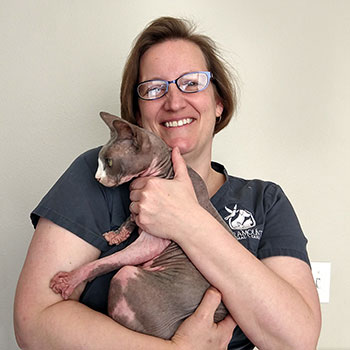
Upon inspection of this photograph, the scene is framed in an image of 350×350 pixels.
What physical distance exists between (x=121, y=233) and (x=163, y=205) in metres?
0.15

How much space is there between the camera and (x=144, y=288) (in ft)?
3.17

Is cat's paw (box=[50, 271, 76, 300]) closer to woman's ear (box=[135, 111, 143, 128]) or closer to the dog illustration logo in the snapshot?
the dog illustration logo

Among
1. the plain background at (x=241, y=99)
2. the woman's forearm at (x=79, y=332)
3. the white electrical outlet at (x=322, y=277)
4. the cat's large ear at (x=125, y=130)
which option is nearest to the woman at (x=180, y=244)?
the woman's forearm at (x=79, y=332)

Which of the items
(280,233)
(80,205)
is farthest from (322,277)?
(80,205)

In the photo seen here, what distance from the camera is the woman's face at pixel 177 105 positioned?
1.29 m

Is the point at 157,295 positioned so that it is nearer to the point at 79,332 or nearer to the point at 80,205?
the point at 79,332

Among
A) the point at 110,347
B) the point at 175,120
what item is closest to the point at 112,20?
the point at 175,120

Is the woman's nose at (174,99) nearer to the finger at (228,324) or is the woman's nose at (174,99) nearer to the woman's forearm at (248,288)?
the woman's forearm at (248,288)

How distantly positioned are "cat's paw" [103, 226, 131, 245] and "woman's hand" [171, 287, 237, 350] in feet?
0.83

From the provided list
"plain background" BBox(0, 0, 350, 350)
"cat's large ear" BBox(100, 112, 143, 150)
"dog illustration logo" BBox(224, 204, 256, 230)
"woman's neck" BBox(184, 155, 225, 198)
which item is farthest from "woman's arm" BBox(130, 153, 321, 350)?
"plain background" BBox(0, 0, 350, 350)

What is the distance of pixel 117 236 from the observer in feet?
3.57

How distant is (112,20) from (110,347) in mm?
1293

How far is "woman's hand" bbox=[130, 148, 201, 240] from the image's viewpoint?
1029 mm

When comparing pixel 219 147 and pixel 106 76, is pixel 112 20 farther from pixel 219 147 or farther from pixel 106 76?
pixel 219 147
